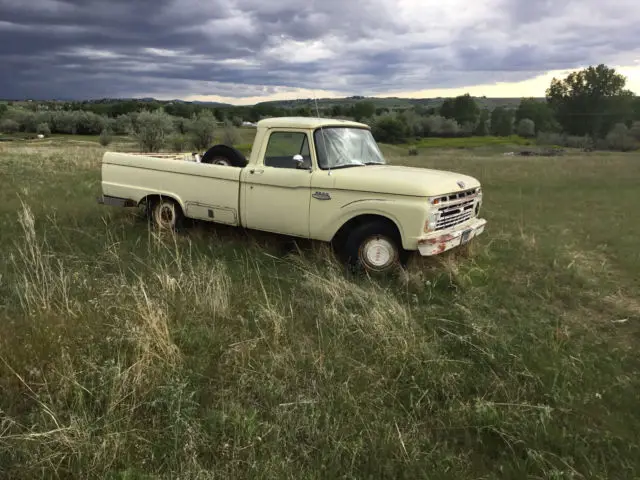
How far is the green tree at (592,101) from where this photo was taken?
80.8m

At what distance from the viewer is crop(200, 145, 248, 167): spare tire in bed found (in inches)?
300

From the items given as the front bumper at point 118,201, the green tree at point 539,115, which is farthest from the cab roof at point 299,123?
the green tree at point 539,115

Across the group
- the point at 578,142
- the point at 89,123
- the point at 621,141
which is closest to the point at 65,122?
the point at 89,123

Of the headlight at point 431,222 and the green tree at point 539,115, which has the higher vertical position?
the green tree at point 539,115

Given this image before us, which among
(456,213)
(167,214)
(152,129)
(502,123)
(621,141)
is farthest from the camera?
(502,123)

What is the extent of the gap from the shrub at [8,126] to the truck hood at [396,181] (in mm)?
81286

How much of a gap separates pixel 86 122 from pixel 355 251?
76.7m

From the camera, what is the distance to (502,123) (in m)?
92.9

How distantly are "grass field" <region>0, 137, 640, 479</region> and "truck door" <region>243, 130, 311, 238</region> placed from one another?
2.81ft

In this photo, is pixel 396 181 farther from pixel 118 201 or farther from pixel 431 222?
pixel 118 201

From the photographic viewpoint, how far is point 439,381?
3639 mm

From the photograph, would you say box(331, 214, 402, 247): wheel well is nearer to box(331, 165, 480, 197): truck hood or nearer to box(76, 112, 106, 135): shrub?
box(331, 165, 480, 197): truck hood

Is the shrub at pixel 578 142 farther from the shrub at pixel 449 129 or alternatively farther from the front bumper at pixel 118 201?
the front bumper at pixel 118 201

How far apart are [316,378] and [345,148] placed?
13.2 ft
